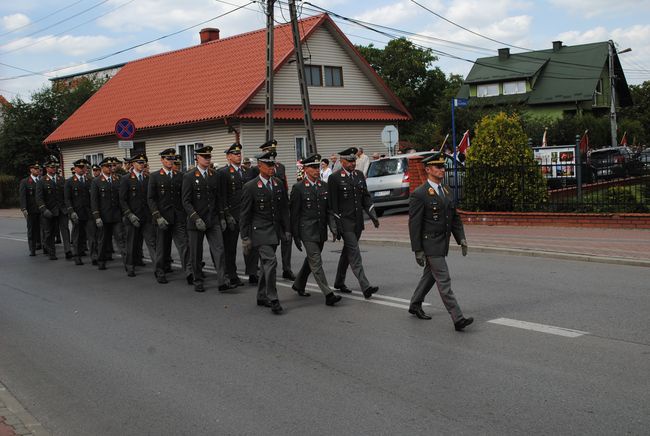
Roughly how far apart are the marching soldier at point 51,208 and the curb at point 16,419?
9820 millimetres

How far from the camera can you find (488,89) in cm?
6675

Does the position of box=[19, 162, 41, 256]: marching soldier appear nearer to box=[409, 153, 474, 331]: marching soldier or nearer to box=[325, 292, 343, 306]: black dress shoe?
box=[325, 292, 343, 306]: black dress shoe

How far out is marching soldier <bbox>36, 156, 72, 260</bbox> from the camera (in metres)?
15.2

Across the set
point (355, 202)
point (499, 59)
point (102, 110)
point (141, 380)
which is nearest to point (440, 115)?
point (102, 110)

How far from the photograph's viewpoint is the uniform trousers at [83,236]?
14219mm

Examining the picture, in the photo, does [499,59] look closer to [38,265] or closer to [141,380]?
[38,265]

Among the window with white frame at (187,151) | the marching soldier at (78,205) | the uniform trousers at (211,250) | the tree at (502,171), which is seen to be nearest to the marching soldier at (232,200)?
the uniform trousers at (211,250)

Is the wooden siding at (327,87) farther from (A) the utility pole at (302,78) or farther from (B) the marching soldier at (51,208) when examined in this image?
(B) the marching soldier at (51,208)

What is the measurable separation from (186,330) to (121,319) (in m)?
1.15

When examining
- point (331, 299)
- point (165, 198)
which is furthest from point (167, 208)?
point (331, 299)

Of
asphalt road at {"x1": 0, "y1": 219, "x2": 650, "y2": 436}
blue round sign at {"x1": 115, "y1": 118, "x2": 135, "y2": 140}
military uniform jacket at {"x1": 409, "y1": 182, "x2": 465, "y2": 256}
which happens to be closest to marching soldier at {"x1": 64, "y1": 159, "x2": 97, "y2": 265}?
asphalt road at {"x1": 0, "y1": 219, "x2": 650, "y2": 436}

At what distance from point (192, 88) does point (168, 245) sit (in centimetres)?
2275

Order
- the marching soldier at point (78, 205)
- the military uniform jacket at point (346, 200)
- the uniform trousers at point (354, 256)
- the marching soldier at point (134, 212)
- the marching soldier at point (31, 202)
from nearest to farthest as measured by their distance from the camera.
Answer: the uniform trousers at point (354, 256), the military uniform jacket at point (346, 200), the marching soldier at point (134, 212), the marching soldier at point (78, 205), the marching soldier at point (31, 202)

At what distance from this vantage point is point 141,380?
6.18 meters
